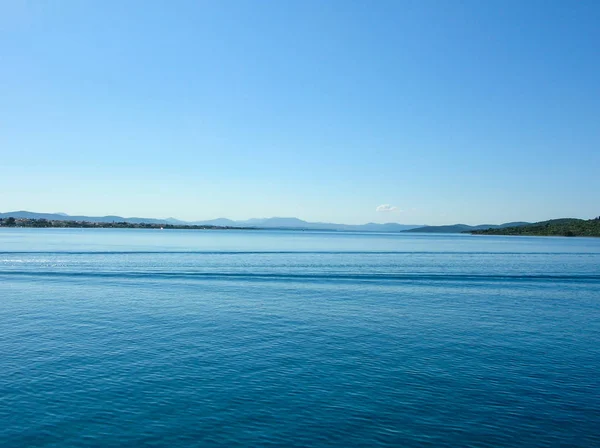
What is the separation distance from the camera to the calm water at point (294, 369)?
1361cm

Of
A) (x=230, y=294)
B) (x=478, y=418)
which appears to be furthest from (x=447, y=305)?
(x=478, y=418)

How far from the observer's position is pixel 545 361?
68.0 feet

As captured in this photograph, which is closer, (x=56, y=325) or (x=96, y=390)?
(x=96, y=390)

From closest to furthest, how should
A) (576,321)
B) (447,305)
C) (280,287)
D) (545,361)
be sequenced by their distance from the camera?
(545,361), (576,321), (447,305), (280,287)

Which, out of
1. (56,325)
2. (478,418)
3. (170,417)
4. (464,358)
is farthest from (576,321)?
(56,325)

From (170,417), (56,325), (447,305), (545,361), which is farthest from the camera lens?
(447,305)

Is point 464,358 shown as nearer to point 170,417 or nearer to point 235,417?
point 235,417

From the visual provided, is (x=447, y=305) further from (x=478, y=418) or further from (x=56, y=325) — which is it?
(x=56, y=325)

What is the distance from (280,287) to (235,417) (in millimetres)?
29235

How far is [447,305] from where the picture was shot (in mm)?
35469

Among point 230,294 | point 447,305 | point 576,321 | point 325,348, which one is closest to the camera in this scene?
point 325,348

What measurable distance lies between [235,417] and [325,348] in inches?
335

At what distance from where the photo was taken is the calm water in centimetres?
1361

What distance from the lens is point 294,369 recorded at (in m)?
18.9
